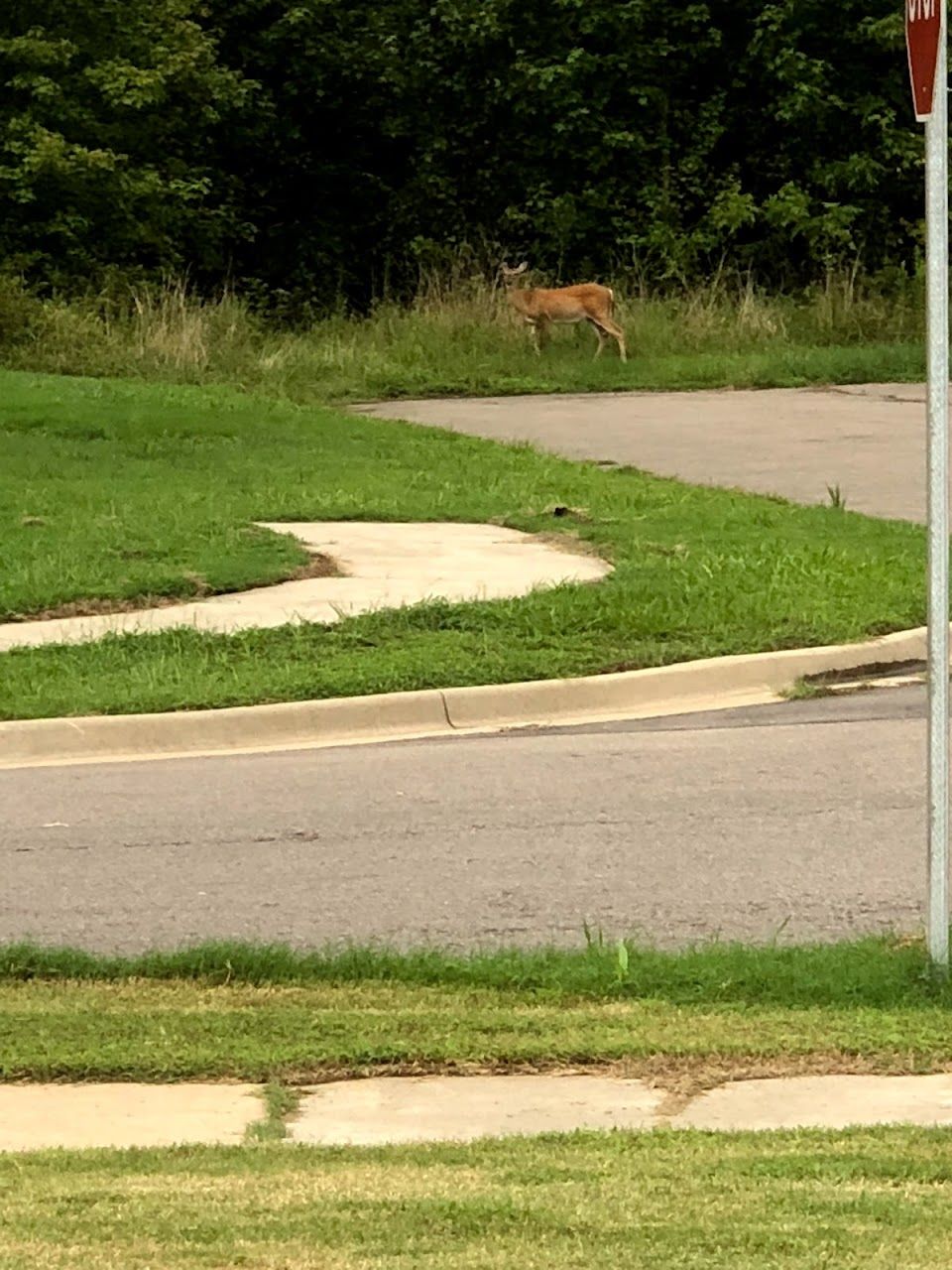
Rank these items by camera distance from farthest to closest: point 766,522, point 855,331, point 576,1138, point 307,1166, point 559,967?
1. point 855,331
2. point 766,522
3. point 559,967
4. point 576,1138
5. point 307,1166

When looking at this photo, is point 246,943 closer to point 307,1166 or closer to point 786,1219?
point 307,1166

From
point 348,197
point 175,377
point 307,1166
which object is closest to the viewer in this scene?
point 307,1166

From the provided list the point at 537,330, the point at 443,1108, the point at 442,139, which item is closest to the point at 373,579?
the point at 443,1108

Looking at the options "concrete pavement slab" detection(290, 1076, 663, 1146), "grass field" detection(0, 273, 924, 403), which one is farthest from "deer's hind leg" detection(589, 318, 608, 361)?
"concrete pavement slab" detection(290, 1076, 663, 1146)

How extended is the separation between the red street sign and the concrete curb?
4.60 m

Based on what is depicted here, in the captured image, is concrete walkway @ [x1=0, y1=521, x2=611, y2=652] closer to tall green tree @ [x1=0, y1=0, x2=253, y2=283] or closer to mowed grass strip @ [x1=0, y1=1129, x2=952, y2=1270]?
mowed grass strip @ [x1=0, y1=1129, x2=952, y2=1270]

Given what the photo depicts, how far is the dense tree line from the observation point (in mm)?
36156

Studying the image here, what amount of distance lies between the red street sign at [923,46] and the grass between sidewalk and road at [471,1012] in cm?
224

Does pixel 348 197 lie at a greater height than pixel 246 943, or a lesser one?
greater

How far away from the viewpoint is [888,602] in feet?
40.0

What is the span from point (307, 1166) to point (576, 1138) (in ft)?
2.03

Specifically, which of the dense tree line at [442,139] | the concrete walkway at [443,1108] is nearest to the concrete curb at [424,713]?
the concrete walkway at [443,1108]

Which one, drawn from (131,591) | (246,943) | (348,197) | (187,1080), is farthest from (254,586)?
(348,197)

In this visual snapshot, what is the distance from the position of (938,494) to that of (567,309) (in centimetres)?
2281
